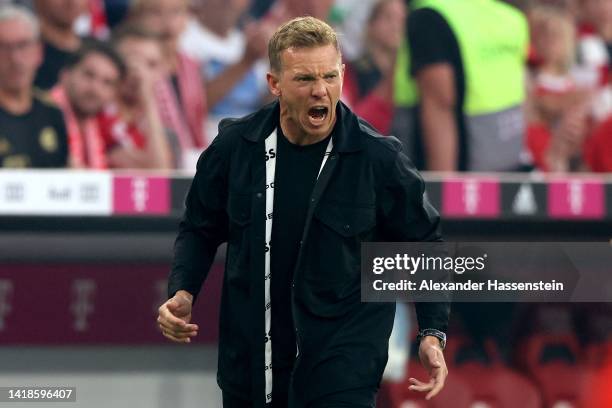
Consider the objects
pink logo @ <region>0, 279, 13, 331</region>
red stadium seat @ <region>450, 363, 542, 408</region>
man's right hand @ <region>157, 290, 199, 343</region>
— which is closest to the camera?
man's right hand @ <region>157, 290, 199, 343</region>

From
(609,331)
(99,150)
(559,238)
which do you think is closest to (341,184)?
(99,150)

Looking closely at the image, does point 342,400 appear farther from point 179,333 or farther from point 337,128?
point 337,128

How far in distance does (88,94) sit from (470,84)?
186 cm

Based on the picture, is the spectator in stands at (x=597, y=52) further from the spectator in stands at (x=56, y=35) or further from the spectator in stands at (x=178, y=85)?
the spectator in stands at (x=56, y=35)

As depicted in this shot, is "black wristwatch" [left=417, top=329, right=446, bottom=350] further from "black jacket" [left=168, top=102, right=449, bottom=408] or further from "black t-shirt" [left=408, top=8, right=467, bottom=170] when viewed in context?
"black t-shirt" [left=408, top=8, right=467, bottom=170]

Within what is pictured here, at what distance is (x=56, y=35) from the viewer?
6609 mm

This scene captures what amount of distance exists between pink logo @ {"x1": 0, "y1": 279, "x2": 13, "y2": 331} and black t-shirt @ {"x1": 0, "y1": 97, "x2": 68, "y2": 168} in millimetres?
800

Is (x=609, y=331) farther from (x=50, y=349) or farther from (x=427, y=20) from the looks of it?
(x=50, y=349)

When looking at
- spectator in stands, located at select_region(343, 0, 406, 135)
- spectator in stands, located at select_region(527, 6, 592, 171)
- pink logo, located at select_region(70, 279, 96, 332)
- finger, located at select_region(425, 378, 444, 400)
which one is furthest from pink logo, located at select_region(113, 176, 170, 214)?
finger, located at select_region(425, 378, 444, 400)

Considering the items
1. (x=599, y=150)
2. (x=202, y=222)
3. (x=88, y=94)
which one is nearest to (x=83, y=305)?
(x=88, y=94)

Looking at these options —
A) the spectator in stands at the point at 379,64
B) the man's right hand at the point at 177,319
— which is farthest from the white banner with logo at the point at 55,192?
the man's right hand at the point at 177,319

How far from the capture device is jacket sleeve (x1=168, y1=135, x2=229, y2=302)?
373cm

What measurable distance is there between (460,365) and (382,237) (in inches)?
148

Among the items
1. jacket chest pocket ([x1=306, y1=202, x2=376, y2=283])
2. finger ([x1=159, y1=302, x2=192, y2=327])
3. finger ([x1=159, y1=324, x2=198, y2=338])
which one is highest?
jacket chest pocket ([x1=306, y1=202, x2=376, y2=283])
